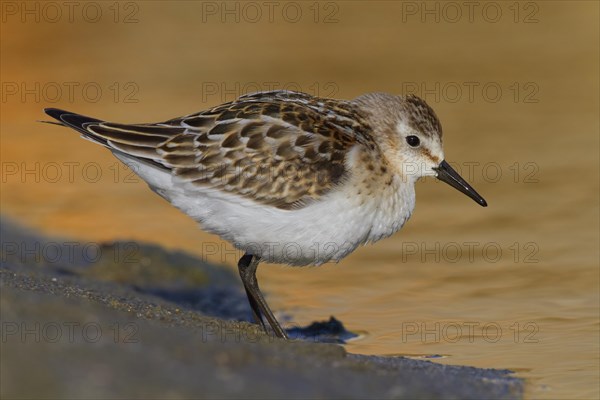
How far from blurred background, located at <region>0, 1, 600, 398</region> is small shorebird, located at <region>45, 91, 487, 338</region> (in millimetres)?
1071

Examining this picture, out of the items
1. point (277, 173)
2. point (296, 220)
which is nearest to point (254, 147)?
point (277, 173)

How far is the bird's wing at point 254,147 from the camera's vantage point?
7797 mm

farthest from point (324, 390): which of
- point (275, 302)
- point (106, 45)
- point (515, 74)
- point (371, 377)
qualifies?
point (106, 45)

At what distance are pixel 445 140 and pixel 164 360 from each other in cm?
808

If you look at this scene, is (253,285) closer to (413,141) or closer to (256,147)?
(256,147)

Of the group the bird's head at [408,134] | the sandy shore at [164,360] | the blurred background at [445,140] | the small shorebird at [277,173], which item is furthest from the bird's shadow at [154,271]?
the bird's head at [408,134]

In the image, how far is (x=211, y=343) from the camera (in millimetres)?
6188

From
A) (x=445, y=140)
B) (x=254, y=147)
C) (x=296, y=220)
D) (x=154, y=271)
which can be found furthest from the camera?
(x=445, y=140)

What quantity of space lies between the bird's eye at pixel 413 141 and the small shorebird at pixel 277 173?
0.06 metres

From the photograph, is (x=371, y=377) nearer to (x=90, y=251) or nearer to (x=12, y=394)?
(x=12, y=394)

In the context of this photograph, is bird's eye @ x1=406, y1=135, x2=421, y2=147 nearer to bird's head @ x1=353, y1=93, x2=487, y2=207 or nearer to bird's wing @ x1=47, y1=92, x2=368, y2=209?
bird's head @ x1=353, y1=93, x2=487, y2=207

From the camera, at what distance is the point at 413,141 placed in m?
8.48

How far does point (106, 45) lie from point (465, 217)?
25.6 ft

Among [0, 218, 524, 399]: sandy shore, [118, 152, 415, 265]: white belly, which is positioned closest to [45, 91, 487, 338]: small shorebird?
[118, 152, 415, 265]: white belly
